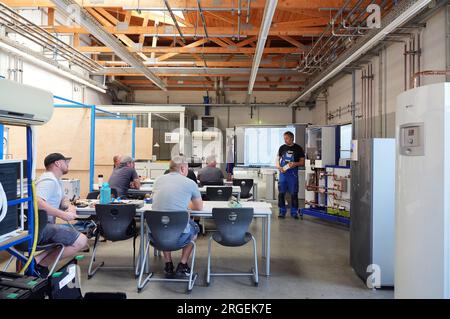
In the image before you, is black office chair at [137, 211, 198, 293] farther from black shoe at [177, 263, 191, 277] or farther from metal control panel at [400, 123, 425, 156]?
metal control panel at [400, 123, 425, 156]

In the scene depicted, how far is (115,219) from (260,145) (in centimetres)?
656

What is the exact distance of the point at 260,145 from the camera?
31.1 feet

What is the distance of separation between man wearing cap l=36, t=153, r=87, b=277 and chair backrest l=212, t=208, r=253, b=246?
54.4 inches

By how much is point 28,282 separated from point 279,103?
9.38 m

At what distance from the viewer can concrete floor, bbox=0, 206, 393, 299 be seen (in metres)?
3.12

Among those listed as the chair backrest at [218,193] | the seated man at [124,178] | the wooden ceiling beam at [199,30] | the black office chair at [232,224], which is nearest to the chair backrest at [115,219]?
the black office chair at [232,224]

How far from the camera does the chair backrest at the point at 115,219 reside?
11.0 ft

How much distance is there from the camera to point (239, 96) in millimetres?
10734

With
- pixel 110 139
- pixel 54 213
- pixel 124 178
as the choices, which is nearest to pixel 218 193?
pixel 124 178

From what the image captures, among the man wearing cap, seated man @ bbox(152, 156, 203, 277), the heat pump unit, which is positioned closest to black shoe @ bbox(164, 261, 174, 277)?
seated man @ bbox(152, 156, 203, 277)

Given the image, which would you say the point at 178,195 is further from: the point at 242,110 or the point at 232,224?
the point at 242,110

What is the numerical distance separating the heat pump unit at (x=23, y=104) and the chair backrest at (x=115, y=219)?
4.25ft

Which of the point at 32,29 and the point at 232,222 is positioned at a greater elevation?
the point at 32,29
